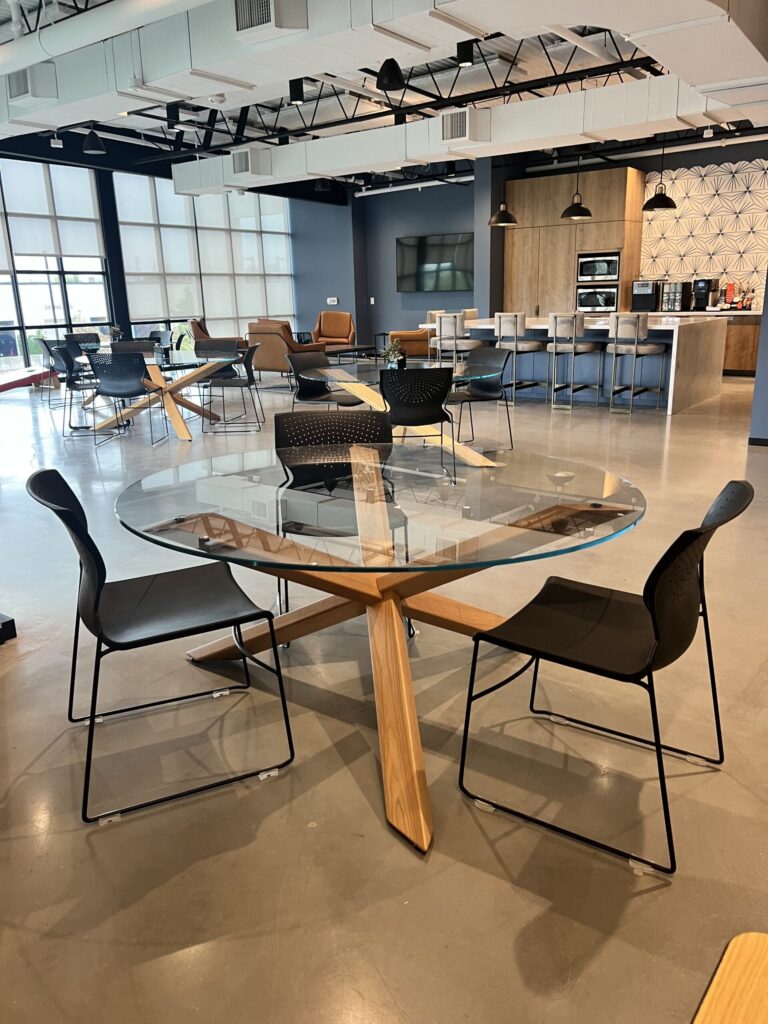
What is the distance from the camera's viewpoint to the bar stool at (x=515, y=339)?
9.48 m

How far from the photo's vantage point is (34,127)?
833 centimetres

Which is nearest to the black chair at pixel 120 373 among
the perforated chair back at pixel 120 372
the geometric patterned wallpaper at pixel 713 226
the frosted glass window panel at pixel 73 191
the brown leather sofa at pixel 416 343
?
the perforated chair back at pixel 120 372

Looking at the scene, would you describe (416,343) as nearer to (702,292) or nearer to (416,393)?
(702,292)

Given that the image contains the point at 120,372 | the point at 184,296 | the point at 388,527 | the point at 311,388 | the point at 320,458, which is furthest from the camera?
the point at 184,296

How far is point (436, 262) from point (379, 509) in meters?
14.2

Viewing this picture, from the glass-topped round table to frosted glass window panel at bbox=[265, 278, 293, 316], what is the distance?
14.4 m

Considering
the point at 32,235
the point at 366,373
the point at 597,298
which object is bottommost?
the point at 366,373

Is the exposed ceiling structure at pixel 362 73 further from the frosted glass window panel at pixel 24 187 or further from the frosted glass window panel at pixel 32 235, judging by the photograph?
the frosted glass window panel at pixel 32 235

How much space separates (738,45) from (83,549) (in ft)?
17.9

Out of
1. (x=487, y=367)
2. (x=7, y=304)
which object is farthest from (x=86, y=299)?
(x=487, y=367)

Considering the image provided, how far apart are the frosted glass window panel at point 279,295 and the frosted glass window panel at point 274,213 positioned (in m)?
1.10

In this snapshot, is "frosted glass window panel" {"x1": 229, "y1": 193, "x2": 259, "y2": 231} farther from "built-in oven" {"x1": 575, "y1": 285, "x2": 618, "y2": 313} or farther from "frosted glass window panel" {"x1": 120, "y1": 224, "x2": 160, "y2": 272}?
"built-in oven" {"x1": 575, "y1": 285, "x2": 618, "y2": 313}

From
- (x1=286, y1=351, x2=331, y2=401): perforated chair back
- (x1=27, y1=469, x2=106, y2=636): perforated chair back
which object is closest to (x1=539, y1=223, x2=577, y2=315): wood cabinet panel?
(x1=286, y1=351, x2=331, y2=401): perforated chair back

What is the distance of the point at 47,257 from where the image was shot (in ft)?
41.2
